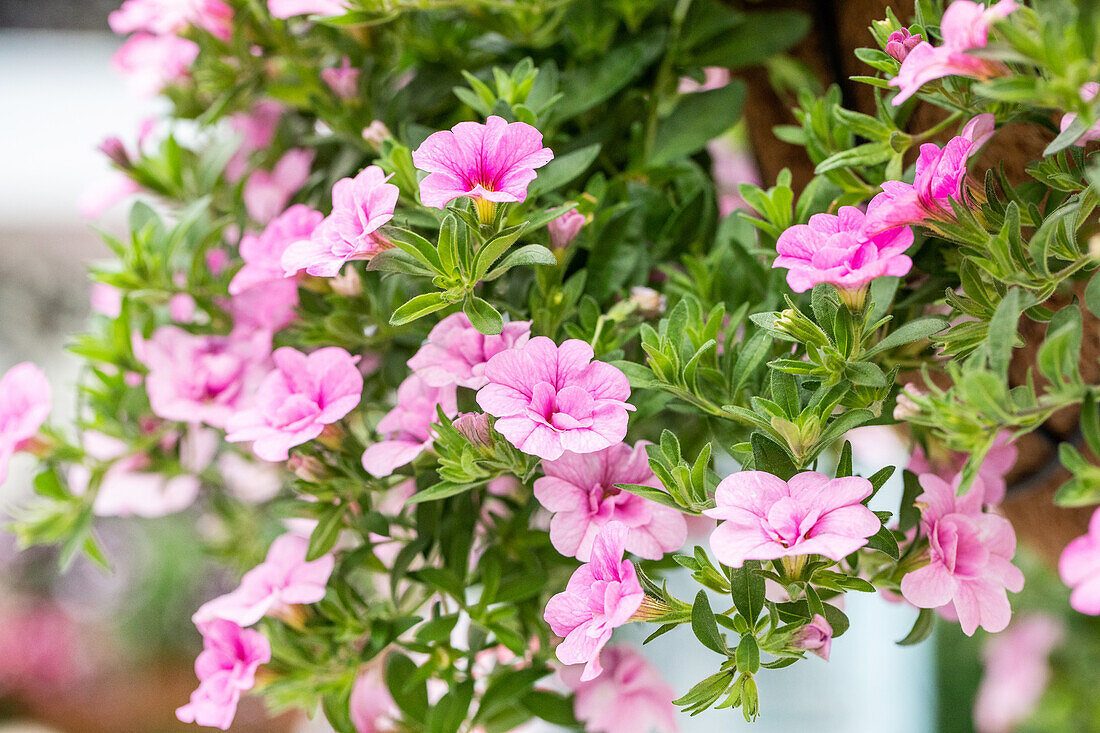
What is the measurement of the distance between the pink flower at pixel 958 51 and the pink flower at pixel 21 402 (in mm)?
502

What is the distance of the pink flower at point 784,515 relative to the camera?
347mm

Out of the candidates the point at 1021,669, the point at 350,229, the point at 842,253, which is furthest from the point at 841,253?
the point at 1021,669

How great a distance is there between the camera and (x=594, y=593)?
14.8 inches

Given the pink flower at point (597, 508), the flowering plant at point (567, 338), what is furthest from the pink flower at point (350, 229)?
the pink flower at point (597, 508)

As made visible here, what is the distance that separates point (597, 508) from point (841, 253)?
0.16 metres

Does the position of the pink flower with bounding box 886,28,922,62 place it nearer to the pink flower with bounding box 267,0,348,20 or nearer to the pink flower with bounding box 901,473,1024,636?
the pink flower with bounding box 901,473,1024,636

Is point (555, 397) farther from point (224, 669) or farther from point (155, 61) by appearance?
point (155, 61)

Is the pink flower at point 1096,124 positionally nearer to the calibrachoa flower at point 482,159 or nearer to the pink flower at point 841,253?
the pink flower at point 841,253

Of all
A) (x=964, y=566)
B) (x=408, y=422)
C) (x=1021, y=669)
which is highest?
(x=408, y=422)

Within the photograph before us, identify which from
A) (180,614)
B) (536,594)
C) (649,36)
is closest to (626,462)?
(536,594)

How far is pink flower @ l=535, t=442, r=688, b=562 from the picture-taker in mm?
420

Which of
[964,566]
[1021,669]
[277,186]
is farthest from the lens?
[1021,669]

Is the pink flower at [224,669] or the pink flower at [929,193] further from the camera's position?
the pink flower at [224,669]

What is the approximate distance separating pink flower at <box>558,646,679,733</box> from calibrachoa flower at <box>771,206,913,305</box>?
279mm
